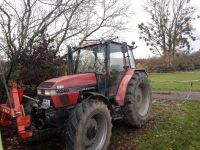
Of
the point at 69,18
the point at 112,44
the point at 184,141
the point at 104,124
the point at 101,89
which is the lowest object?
the point at 184,141

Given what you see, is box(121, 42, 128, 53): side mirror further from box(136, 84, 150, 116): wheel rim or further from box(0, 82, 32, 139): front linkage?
box(0, 82, 32, 139): front linkage

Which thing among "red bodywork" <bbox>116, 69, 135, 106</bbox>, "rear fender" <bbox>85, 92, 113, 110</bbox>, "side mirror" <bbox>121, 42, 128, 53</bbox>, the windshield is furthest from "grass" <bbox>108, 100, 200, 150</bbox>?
"side mirror" <bbox>121, 42, 128, 53</bbox>

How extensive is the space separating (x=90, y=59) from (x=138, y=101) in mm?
1974

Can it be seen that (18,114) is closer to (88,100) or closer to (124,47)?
(88,100)

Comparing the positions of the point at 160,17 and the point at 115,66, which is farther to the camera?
the point at 160,17

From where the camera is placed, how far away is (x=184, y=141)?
699 centimetres

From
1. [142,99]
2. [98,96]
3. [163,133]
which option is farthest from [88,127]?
[142,99]

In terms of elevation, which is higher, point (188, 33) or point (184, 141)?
point (188, 33)

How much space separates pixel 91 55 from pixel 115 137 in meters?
2.16

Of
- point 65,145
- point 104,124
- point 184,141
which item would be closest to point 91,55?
A: point 104,124

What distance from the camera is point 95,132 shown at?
5.94m

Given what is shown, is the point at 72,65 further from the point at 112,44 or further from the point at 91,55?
the point at 112,44

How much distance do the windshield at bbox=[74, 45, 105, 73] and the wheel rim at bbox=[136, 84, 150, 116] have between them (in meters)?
1.67

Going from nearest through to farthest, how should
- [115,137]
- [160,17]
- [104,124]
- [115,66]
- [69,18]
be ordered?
1. [104,124]
2. [115,137]
3. [115,66]
4. [69,18]
5. [160,17]
